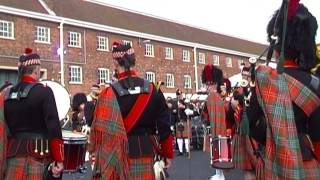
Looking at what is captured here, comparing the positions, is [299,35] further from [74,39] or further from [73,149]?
[74,39]

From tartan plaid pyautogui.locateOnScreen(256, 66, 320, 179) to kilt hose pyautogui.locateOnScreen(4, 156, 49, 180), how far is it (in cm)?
249

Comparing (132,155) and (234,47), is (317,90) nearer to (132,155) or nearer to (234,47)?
(132,155)

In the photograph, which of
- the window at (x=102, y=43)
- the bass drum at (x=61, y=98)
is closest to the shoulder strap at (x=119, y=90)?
the bass drum at (x=61, y=98)

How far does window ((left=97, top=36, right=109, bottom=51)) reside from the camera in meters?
32.4

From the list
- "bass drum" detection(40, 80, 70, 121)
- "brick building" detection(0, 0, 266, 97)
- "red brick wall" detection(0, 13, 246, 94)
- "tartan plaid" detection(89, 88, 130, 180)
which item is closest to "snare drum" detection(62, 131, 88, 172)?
"bass drum" detection(40, 80, 70, 121)

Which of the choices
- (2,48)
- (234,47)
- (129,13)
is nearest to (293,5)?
(2,48)

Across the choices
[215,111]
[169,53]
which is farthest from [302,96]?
[169,53]

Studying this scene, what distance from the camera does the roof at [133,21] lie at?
30859 mm

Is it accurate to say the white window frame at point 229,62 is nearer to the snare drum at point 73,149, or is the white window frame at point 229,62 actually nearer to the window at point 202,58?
the window at point 202,58

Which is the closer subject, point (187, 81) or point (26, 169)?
point (26, 169)

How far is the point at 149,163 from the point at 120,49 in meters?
1.17

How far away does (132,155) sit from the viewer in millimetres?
4645

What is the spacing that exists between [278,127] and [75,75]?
2804 cm

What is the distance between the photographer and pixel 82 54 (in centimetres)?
3100
